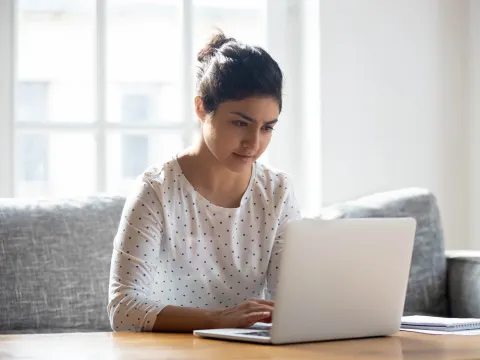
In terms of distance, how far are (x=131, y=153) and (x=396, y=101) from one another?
1.05m

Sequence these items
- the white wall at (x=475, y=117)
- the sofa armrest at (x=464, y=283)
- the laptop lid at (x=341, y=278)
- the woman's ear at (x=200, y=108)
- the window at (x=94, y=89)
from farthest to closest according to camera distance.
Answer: the white wall at (x=475, y=117)
the window at (x=94, y=89)
the sofa armrest at (x=464, y=283)
the woman's ear at (x=200, y=108)
the laptop lid at (x=341, y=278)

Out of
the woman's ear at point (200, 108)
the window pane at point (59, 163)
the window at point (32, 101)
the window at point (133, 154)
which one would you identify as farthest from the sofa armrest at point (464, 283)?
the window at point (32, 101)

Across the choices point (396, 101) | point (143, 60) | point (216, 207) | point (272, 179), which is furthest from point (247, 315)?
point (396, 101)

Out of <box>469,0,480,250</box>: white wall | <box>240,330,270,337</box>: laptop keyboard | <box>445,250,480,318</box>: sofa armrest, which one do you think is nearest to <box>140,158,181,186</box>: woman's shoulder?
<box>240,330,270,337</box>: laptop keyboard

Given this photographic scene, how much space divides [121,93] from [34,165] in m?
0.41

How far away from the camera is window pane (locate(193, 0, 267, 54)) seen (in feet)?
10.7

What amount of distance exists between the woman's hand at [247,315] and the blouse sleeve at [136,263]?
0.51 feet

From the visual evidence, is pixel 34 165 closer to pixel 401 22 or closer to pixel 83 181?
pixel 83 181

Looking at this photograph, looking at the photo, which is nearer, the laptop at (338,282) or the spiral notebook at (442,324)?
the laptop at (338,282)

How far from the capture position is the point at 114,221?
97.3 inches

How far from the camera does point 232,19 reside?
3338 mm

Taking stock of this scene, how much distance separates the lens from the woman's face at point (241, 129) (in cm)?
192

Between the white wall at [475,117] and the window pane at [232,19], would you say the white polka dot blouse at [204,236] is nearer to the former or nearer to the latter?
the window pane at [232,19]

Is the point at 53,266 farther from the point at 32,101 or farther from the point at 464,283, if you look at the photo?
the point at 464,283
